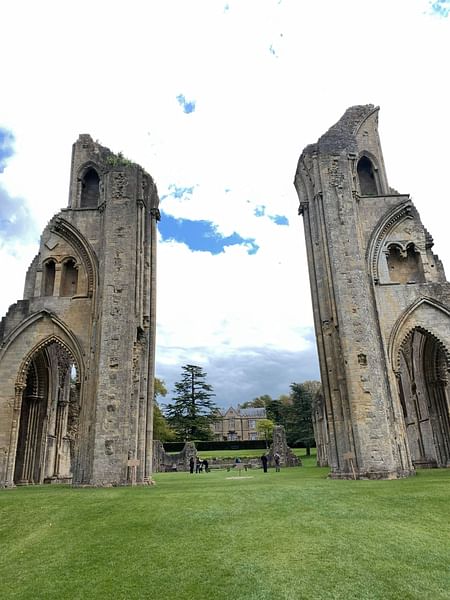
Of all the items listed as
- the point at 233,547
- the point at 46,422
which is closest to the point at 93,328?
the point at 46,422

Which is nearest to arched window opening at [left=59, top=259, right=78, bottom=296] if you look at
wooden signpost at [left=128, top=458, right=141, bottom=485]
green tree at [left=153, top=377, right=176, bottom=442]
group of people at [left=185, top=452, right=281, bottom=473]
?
wooden signpost at [left=128, top=458, right=141, bottom=485]

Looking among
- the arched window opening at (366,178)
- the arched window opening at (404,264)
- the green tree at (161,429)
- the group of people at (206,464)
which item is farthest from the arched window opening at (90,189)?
the green tree at (161,429)

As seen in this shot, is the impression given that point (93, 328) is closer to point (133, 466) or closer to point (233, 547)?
point (133, 466)

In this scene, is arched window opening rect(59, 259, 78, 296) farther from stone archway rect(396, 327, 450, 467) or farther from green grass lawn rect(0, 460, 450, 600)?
stone archway rect(396, 327, 450, 467)

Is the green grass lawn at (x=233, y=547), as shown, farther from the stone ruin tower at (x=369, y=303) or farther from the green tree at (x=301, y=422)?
the green tree at (x=301, y=422)

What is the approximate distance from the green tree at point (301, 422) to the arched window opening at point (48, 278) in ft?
103

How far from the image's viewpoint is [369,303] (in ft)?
58.2

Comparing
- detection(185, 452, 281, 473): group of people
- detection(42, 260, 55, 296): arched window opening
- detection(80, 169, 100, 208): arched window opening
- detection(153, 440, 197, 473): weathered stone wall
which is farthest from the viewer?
detection(153, 440, 197, 473): weathered stone wall

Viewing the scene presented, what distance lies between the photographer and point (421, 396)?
22453mm

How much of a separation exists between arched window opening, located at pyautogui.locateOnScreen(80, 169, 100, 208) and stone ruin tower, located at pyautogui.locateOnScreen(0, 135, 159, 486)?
5 centimetres

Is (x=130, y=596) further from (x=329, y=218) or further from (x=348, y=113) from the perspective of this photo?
(x=348, y=113)

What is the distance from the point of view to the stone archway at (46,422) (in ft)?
68.9

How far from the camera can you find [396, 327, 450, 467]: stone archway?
2105 centimetres

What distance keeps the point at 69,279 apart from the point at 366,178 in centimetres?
1501
